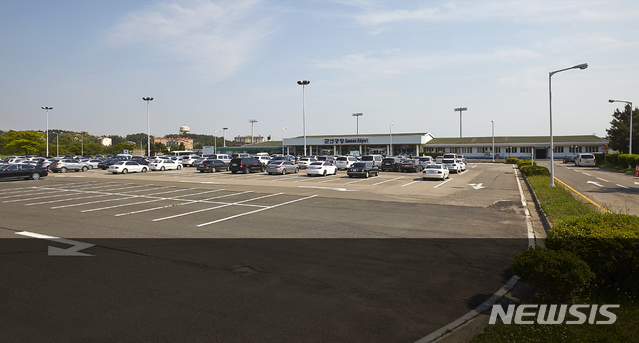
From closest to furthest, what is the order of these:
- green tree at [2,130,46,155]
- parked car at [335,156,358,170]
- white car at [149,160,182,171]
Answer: parked car at [335,156,358,170]
white car at [149,160,182,171]
green tree at [2,130,46,155]

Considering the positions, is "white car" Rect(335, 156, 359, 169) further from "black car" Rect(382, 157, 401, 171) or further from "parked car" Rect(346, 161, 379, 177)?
"parked car" Rect(346, 161, 379, 177)

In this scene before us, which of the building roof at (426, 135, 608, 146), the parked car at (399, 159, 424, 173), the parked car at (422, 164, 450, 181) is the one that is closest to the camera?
the parked car at (422, 164, 450, 181)

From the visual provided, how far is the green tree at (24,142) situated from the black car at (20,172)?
70.0 meters

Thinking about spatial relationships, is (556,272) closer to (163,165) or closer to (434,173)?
(434,173)

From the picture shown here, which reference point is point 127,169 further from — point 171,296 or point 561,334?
point 561,334

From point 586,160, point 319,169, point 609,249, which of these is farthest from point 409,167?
point 609,249

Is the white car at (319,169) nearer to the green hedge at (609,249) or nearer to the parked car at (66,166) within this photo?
the green hedge at (609,249)

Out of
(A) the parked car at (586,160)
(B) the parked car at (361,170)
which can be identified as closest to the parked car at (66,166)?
(B) the parked car at (361,170)

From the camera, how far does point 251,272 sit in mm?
7812

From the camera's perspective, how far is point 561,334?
190 inches

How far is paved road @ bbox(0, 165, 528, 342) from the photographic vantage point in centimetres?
545

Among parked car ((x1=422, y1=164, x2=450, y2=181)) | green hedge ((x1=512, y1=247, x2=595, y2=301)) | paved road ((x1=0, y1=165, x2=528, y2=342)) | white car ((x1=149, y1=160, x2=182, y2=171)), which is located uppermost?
white car ((x1=149, y1=160, x2=182, y2=171))

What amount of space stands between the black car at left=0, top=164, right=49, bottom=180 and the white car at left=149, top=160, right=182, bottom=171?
13139 millimetres

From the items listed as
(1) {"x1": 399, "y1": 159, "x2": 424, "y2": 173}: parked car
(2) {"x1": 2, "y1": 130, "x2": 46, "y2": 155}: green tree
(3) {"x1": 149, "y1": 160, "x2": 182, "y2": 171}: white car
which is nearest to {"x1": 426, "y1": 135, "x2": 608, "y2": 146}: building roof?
(1) {"x1": 399, "y1": 159, "x2": 424, "y2": 173}: parked car
